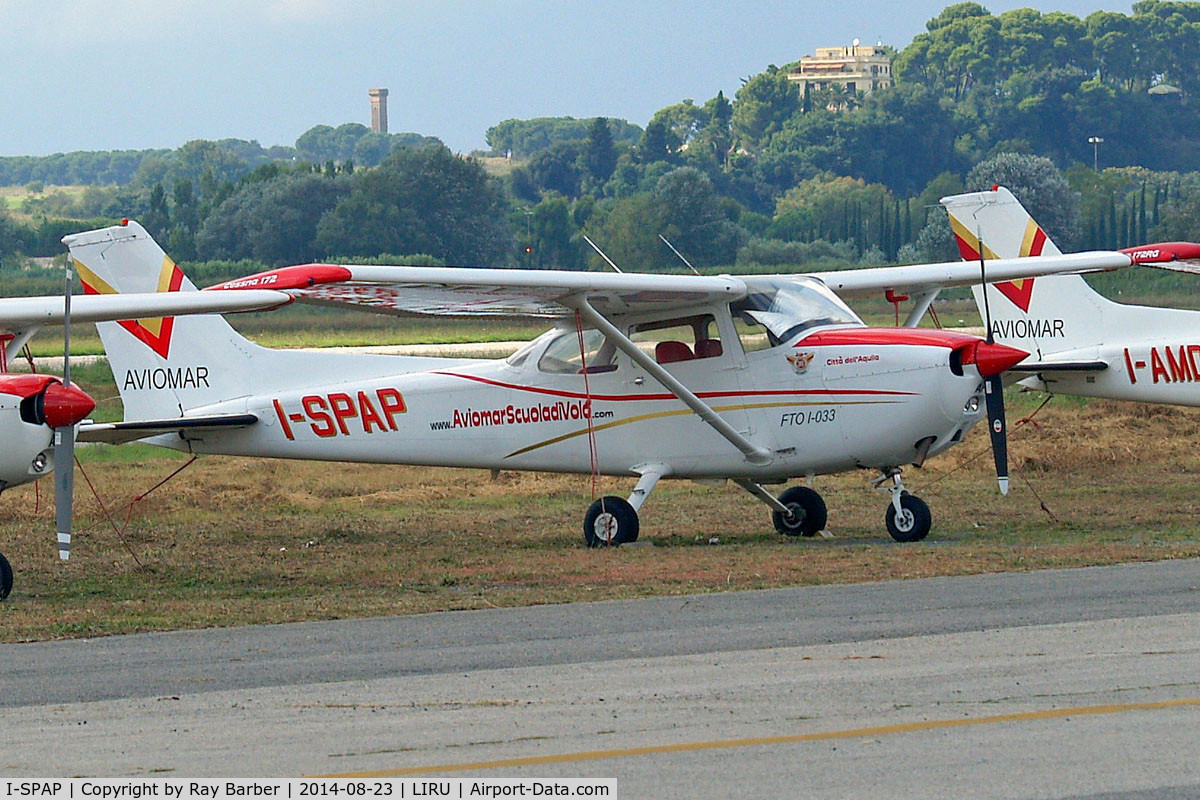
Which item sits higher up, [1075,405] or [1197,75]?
[1197,75]

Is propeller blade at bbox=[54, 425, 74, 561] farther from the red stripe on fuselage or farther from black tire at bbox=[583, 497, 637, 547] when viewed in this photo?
black tire at bbox=[583, 497, 637, 547]

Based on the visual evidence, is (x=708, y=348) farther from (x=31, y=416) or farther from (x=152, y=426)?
(x=31, y=416)

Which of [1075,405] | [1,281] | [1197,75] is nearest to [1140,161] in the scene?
[1197,75]

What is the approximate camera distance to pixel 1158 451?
22.2 metres

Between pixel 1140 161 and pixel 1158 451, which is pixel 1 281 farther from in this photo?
pixel 1140 161

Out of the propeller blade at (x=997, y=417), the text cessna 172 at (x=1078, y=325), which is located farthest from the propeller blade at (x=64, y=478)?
the text cessna 172 at (x=1078, y=325)

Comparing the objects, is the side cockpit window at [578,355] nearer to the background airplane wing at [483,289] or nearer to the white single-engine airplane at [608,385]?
the white single-engine airplane at [608,385]

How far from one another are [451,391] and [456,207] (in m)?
77.7

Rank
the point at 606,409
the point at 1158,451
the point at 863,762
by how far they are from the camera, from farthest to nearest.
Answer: the point at 1158,451 < the point at 606,409 < the point at 863,762

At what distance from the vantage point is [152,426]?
596 inches

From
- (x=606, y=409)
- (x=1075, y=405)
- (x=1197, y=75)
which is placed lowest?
(x=1075, y=405)

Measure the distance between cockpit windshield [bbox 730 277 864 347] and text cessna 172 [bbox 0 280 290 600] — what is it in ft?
14.8

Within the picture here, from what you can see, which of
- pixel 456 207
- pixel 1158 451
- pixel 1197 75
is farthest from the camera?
pixel 1197 75

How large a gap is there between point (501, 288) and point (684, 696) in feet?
21.1
